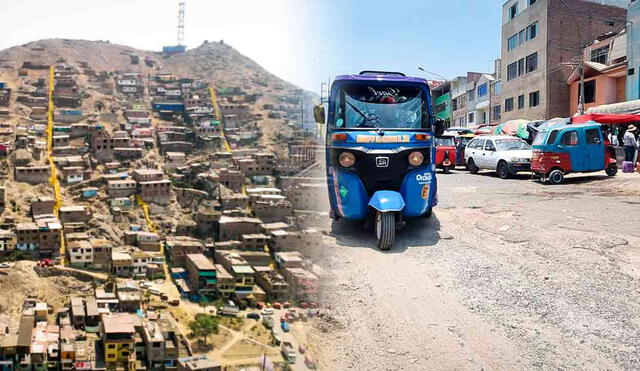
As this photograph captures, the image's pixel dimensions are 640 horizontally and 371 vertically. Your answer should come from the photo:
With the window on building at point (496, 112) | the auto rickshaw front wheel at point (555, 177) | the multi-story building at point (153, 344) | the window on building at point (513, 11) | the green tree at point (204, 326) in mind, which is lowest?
the multi-story building at point (153, 344)

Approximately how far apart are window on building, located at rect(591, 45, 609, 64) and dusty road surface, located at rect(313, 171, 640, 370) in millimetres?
17015

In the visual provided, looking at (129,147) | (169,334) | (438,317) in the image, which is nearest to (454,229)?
(438,317)

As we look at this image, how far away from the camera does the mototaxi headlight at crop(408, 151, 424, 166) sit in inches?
175

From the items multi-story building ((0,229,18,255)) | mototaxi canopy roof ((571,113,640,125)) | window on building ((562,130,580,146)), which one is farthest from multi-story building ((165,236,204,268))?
window on building ((562,130,580,146))

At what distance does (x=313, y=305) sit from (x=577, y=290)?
4.57ft

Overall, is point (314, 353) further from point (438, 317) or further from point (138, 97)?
point (138, 97)

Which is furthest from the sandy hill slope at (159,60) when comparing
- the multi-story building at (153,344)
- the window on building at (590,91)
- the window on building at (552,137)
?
the window on building at (552,137)

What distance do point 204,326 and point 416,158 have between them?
19.9 m

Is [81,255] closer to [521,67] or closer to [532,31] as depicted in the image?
[521,67]

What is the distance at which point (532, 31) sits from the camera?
22.6 metres

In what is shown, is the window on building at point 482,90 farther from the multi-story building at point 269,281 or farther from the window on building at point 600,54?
the multi-story building at point 269,281

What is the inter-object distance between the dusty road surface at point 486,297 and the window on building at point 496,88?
22040 millimetres

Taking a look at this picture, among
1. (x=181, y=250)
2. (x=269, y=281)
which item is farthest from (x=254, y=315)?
(x=181, y=250)

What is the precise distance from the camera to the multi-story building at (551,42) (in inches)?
854
